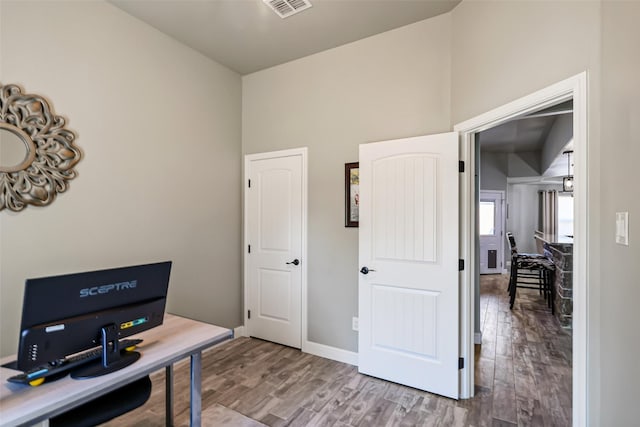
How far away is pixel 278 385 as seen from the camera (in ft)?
8.49

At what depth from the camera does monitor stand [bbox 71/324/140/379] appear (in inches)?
50.2

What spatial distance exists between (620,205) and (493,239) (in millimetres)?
7249

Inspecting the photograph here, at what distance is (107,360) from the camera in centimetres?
133

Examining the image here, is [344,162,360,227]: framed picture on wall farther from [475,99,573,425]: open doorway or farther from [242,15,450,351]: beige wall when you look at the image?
[475,99,573,425]: open doorway

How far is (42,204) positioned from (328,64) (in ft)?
8.66

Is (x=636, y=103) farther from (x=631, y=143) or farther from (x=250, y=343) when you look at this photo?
(x=250, y=343)

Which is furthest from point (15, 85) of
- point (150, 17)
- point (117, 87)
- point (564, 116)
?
point (564, 116)

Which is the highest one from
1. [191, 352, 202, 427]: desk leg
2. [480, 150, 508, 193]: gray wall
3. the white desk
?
[480, 150, 508, 193]: gray wall

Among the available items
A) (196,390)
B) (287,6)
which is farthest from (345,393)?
(287,6)

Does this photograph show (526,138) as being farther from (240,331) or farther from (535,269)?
(240,331)

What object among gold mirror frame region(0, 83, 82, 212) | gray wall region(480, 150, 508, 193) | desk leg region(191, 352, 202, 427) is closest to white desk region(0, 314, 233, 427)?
desk leg region(191, 352, 202, 427)

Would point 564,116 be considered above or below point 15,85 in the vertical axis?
above

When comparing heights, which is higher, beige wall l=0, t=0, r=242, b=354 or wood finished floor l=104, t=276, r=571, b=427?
beige wall l=0, t=0, r=242, b=354

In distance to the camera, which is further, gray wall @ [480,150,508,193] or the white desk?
gray wall @ [480,150,508,193]
